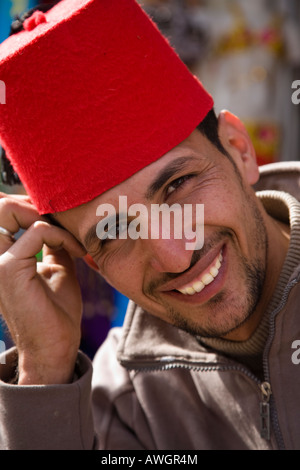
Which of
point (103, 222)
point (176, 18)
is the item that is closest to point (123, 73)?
point (103, 222)

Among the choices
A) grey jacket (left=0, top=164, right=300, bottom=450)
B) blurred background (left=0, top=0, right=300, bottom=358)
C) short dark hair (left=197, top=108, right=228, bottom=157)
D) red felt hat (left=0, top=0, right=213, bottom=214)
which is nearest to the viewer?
red felt hat (left=0, top=0, right=213, bottom=214)

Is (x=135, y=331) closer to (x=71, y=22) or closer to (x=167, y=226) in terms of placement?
(x=167, y=226)

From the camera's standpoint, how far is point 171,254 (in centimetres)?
142

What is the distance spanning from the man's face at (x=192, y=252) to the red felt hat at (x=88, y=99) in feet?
0.20

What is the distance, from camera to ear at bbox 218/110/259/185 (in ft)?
5.53

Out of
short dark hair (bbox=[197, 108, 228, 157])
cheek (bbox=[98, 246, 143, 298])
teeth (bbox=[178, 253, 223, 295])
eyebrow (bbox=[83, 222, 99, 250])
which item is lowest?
teeth (bbox=[178, 253, 223, 295])

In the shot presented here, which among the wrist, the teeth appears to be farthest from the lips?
the wrist

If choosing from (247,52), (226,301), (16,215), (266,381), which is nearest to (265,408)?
(266,381)

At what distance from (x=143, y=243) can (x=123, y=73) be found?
0.47 meters

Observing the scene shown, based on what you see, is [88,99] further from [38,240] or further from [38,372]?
[38,372]

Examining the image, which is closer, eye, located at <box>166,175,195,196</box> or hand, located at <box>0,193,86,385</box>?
eye, located at <box>166,175,195,196</box>

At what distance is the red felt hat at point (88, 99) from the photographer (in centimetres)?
139

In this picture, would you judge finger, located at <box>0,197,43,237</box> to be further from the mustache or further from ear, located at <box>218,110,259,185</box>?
ear, located at <box>218,110,259,185</box>

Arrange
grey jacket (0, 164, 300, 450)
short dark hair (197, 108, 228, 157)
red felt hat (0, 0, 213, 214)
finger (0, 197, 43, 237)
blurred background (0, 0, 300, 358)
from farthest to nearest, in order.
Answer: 1. blurred background (0, 0, 300, 358)
2. finger (0, 197, 43, 237)
3. short dark hair (197, 108, 228, 157)
4. grey jacket (0, 164, 300, 450)
5. red felt hat (0, 0, 213, 214)
